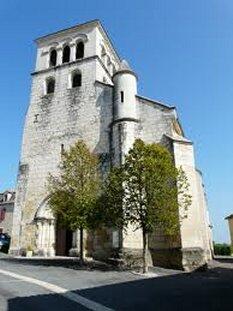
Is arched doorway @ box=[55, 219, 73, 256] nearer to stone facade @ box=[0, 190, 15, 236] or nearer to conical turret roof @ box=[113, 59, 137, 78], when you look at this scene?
conical turret roof @ box=[113, 59, 137, 78]

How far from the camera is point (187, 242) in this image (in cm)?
1823

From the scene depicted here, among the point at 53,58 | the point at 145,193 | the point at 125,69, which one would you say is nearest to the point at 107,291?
the point at 145,193

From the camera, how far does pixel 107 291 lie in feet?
36.1

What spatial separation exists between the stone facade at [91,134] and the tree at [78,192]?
2.11 m

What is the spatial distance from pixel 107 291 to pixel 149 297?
1.49 m

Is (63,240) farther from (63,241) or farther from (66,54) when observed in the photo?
(66,54)

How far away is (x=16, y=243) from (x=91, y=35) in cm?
1583

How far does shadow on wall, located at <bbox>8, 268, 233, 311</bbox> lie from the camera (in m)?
8.80

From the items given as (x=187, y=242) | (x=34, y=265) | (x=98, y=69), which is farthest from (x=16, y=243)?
(x=98, y=69)

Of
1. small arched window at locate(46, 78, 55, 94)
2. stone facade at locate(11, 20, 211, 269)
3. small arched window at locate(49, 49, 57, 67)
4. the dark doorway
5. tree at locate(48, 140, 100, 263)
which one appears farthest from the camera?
small arched window at locate(49, 49, 57, 67)

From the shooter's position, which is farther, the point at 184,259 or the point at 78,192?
the point at 78,192

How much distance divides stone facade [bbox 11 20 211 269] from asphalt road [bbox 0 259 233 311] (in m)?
3.62

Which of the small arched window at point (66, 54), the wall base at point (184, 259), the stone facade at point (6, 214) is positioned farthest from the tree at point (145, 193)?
the stone facade at point (6, 214)

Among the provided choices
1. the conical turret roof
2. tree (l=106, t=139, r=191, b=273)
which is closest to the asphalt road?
tree (l=106, t=139, r=191, b=273)
